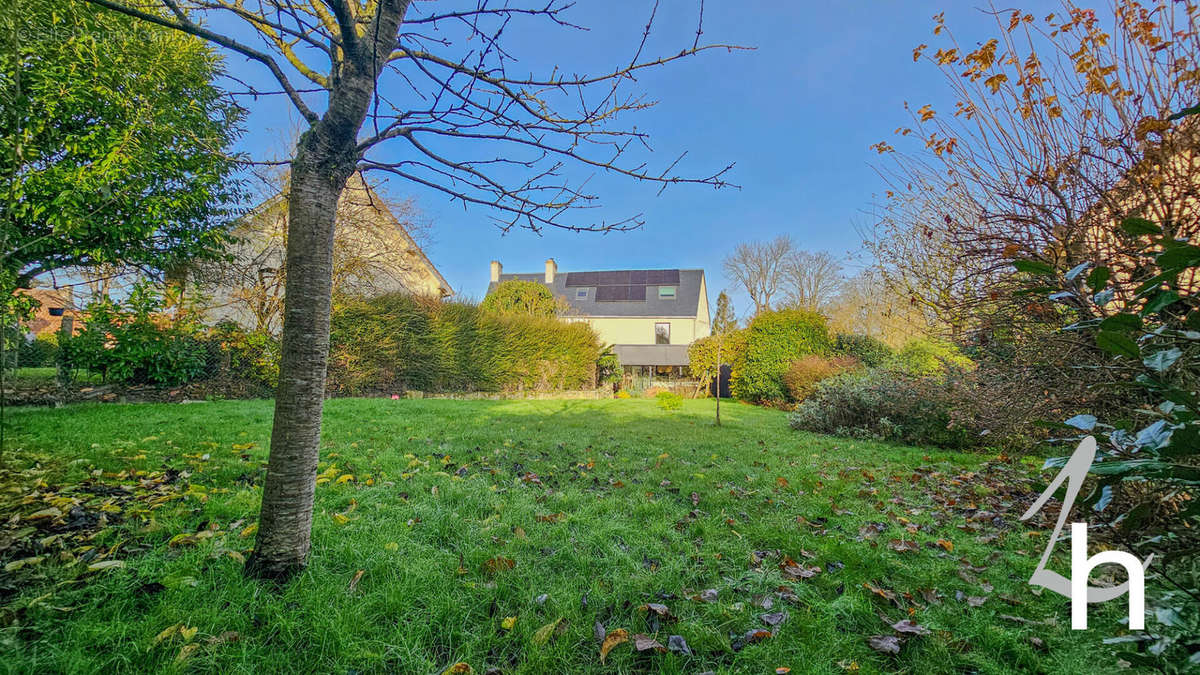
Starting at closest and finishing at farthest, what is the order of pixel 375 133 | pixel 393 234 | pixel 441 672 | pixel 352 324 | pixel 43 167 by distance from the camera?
pixel 441 672
pixel 375 133
pixel 43 167
pixel 352 324
pixel 393 234

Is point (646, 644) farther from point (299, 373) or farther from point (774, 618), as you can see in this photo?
point (299, 373)

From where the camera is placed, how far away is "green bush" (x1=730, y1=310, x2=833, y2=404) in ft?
48.0

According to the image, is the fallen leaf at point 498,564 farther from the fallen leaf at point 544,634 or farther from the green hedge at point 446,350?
the green hedge at point 446,350

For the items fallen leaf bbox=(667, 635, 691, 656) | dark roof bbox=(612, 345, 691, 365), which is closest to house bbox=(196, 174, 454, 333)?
fallen leaf bbox=(667, 635, 691, 656)

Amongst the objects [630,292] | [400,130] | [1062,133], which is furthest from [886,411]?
[630,292]

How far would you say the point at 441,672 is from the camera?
1.72 metres

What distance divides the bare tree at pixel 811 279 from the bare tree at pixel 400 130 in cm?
2534

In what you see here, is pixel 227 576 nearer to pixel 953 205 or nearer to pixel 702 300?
pixel 953 205

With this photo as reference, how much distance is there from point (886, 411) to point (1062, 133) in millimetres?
5952

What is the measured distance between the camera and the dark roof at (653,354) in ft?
85.7

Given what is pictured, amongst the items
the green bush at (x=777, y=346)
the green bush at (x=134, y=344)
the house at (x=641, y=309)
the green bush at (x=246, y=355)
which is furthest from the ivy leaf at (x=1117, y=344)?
the house at (x=641, y=309)

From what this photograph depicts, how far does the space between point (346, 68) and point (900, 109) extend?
4.44 meters

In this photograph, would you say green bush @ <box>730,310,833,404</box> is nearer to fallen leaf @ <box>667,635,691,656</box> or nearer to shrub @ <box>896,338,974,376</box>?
shrub @ <box>896,338,974,376</box>

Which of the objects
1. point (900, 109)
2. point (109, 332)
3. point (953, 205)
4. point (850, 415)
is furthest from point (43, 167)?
point (850, 415)
